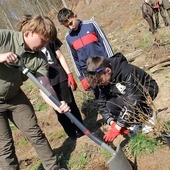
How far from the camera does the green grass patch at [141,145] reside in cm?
295

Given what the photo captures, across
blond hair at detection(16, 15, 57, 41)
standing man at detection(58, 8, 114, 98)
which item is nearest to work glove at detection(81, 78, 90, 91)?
standing man at detection(58, 8, 114, 98)

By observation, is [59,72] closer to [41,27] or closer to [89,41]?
Answer: [89,41]

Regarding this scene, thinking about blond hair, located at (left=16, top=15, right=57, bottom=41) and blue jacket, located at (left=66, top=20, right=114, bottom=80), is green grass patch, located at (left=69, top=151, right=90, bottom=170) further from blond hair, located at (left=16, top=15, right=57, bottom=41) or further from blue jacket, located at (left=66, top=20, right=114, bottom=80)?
blond hair, located at (left=16, top=15, right=57, bottom=41)

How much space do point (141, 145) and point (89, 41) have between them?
1357mm

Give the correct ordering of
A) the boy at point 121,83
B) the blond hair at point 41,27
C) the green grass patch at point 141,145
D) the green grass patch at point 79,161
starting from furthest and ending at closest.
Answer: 1. the green grass patch at point 79,161
2. the green grass patch at point 141,145
3. the boy at point 121,83
4. the blond hair at point 41,27

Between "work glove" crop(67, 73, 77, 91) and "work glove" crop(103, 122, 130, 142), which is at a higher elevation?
"work glove" crop(67, 73, 77, 91)

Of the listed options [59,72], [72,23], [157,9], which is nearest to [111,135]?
[59,72]

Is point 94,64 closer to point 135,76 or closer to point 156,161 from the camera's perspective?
point 135,76

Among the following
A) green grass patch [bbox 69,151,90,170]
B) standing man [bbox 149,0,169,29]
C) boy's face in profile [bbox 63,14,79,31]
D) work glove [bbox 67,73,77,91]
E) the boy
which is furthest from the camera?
standing man [bbox 149,0,169,29]

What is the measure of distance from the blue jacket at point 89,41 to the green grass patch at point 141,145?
104 centimetres

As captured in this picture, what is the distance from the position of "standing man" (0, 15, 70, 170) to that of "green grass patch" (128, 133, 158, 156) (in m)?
0.78

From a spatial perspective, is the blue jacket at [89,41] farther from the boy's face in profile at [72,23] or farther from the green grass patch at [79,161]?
the green grass patch at [79,161]

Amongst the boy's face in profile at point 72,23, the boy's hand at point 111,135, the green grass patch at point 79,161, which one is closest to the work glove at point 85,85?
the boy's face in profile at point 72,23

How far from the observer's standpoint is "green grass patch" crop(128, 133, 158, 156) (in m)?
2.95
